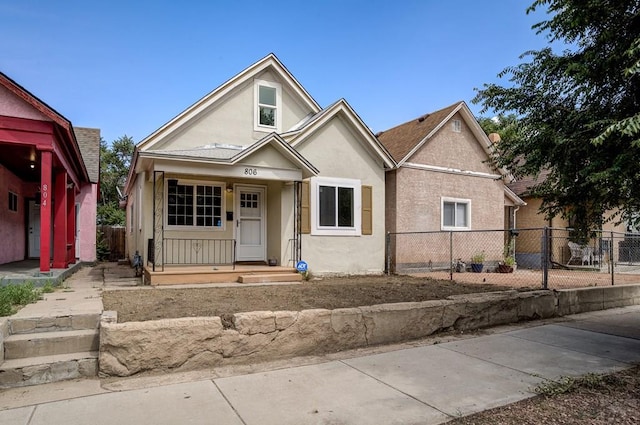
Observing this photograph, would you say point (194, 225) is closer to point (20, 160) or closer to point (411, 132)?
point (20, 160)

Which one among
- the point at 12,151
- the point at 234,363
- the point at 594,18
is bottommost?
the point at 234,363

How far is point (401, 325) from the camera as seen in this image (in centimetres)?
616

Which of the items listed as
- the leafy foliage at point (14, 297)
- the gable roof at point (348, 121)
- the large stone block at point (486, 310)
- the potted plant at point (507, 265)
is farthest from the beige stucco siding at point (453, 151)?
the leafy foliage at point (14, 297)

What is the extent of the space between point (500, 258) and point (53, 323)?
15.4 m

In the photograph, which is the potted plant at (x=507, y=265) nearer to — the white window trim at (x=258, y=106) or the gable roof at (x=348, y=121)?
the gable roof at (x=348, y=121)

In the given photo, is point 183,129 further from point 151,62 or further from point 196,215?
point 151,62

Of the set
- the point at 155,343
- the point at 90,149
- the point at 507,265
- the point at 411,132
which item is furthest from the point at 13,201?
the point at 507,265

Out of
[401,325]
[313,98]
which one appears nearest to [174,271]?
Result: [401,325]

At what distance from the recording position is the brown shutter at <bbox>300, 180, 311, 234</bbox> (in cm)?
1202

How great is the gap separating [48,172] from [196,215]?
3.91 m

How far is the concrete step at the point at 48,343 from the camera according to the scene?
4.53 metres

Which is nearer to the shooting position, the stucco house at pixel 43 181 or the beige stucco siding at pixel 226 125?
the stucco house at pixel 43 181

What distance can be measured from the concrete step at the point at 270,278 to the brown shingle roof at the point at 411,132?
228 inches

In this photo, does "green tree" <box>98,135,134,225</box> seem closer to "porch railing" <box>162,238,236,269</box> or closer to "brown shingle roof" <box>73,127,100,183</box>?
"brown shingle roof" <box>73,127,100,183</box>
